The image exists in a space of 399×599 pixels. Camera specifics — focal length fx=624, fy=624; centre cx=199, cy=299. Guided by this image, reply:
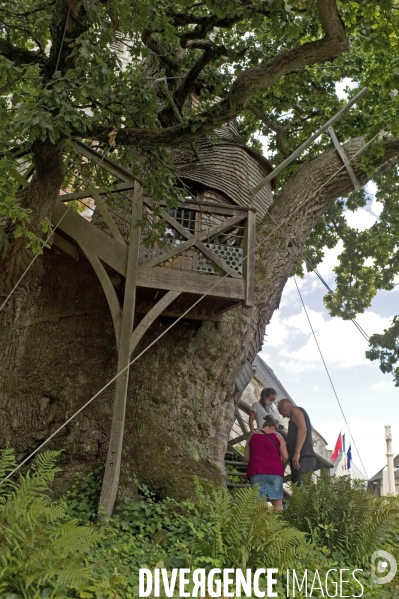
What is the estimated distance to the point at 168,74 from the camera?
1021cm

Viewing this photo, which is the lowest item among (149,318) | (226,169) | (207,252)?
(149,318)

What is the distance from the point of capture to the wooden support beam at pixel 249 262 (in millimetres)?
7953

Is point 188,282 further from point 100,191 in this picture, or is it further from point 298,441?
point 298,441

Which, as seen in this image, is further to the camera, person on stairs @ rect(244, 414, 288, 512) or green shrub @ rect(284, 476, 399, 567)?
person on stairs @ rect(244, 414, 288, 512)

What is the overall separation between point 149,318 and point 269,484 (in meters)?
2.82

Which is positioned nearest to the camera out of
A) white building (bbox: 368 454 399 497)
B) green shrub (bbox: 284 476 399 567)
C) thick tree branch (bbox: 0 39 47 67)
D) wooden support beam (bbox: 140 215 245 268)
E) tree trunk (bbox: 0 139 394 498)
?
green shrub (bbox: 284 476 399 567)

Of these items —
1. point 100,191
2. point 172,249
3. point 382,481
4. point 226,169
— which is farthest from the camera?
point 382,481

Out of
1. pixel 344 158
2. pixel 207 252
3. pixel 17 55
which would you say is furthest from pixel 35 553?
pixel 344 158

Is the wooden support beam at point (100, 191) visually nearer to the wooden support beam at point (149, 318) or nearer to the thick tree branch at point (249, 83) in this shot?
the thick tree branch at point (249, 83)

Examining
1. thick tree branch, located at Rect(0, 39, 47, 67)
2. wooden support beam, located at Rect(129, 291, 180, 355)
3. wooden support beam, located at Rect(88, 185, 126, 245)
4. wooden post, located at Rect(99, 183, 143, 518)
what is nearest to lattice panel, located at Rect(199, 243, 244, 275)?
wooden support beam, located at Rect(129, 291, 180, 355)

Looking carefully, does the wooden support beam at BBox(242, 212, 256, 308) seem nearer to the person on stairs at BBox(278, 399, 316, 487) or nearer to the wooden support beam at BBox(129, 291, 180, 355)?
the wooden support beam at BBox(129, 291, 180, 355)

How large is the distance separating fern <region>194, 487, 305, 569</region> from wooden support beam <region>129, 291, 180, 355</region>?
2196 millimetres

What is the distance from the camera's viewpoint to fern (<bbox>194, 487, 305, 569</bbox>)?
5.75 meters

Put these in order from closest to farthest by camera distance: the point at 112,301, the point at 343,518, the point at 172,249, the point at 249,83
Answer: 1. the point at 249,83
2. the point at 343,518
3. the point at 112,301
4. the point at 172,249
